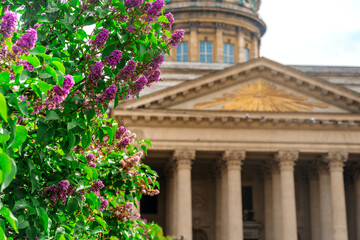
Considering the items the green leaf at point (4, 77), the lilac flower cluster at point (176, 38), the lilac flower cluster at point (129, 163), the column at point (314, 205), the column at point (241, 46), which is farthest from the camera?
the column at point (241, 46)

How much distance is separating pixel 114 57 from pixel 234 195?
28.4 meters

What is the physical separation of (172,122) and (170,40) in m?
27.1

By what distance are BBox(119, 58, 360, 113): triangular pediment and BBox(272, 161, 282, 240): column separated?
12.9ft

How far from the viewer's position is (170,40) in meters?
8.83

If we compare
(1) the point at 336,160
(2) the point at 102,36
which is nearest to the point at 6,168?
(2) the point at 102,36

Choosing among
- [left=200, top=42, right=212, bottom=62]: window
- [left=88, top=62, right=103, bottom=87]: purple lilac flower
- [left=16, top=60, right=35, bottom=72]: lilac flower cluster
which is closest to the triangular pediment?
[left=200, top=42, right=212, bottom=62]: window

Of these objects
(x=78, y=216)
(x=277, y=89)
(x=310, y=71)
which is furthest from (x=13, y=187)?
(x=310, y=71)

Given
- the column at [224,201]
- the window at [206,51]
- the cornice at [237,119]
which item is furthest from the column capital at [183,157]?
the window at [206,51]

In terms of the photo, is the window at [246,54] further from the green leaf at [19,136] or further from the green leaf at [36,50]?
the green leaf at [19,136]

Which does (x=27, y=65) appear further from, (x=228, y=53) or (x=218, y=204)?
(x=228, y=53)

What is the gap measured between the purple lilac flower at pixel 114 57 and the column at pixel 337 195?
30562 mm

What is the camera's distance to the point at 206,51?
5953 cm

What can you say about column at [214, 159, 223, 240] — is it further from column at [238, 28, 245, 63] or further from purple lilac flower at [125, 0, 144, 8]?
purple lilac flower at [125, 0, 144, 8]

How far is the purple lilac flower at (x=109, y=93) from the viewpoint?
7.40 metres
